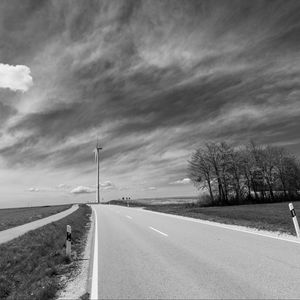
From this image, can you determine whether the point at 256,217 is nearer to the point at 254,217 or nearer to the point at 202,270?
the point at 254,217

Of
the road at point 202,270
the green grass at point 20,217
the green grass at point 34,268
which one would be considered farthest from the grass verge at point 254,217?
the green grass at point 20,217

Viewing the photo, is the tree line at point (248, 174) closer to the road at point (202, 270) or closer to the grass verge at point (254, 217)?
the grass verge at point (254, 217)

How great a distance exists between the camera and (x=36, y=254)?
9.16m

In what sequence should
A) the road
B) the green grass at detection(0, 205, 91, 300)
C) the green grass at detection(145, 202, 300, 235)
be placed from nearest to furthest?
the road → the green grass at detection(0, 205, 91, 300) → the green grass at detection(145, 202, 300, 235)

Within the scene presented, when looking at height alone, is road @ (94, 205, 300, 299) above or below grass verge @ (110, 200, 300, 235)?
below

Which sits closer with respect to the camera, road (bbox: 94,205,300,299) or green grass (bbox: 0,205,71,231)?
road (bbox: 94,205,300,299)

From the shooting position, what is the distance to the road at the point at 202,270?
474cm

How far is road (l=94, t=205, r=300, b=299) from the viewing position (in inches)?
187

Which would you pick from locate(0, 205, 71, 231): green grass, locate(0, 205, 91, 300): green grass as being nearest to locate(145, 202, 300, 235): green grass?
locate(0, 205, 91, 300): green grass

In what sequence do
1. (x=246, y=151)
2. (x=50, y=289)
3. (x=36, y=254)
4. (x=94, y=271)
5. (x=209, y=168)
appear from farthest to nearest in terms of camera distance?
1. (x=246, y=151)
2. (x=209, y=168)
3. (x=36, y=254)
4. (x=94, y=271)
5. (x=50, y=289)

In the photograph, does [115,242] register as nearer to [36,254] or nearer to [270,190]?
[36,254]

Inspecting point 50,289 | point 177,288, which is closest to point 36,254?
point 50,289

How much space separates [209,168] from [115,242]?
45.7m

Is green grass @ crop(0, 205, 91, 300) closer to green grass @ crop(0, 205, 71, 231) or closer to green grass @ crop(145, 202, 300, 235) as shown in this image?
green grass @ crop(145, 202, 300, 235)
